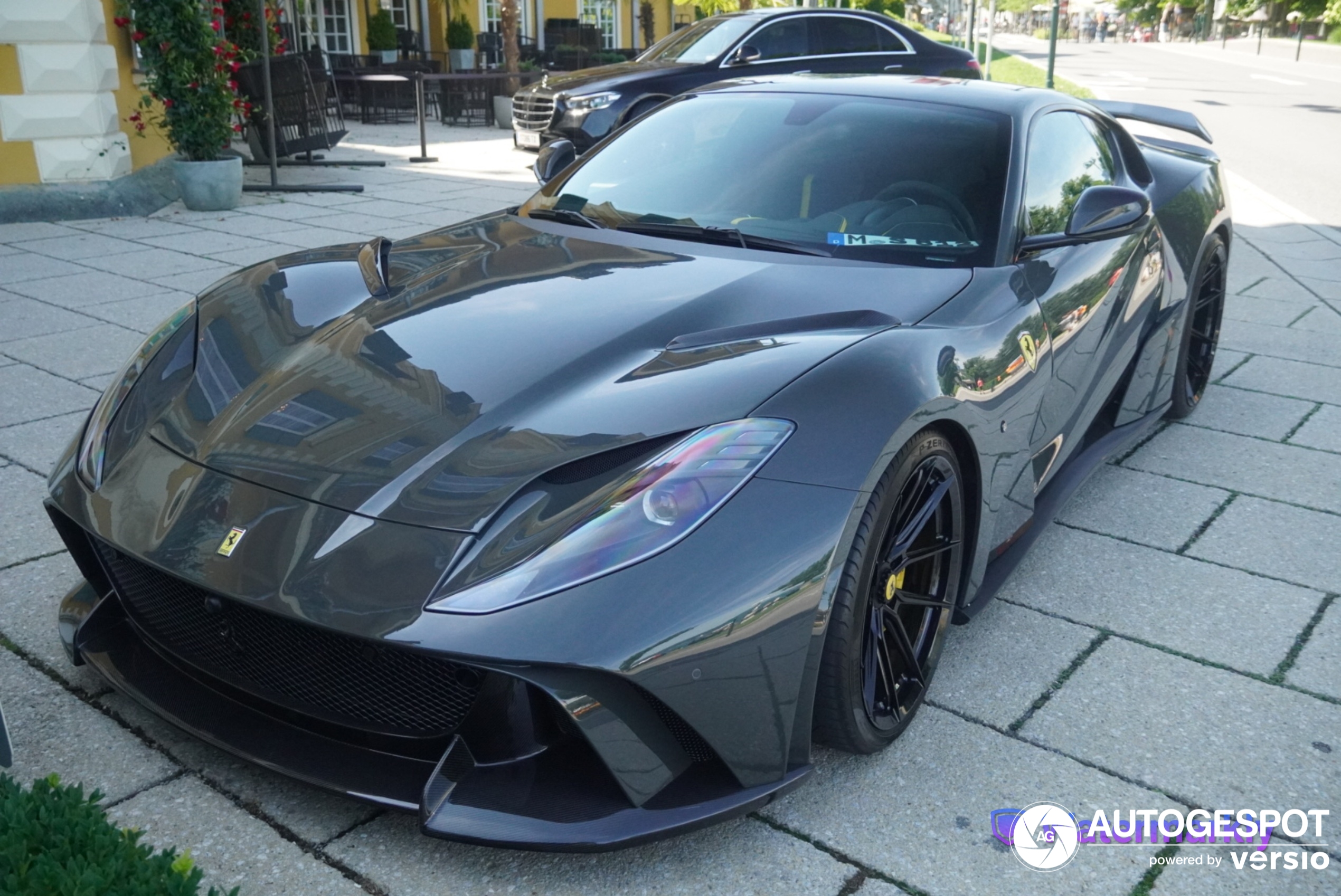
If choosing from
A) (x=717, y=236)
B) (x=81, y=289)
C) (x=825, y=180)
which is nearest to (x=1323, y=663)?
(x=825, y=180)

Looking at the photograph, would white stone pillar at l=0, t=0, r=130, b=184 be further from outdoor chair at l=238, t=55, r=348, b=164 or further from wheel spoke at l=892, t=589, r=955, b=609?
wheel spoke at l=892, t=589, r=955, b=609

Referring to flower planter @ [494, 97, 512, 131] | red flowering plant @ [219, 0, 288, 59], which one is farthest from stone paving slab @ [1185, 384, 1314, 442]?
flower planter @ [494, 97, 512, 131]

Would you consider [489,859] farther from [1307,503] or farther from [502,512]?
[1307,503]

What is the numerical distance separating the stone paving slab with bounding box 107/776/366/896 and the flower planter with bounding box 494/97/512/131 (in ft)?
49.7

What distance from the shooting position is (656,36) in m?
29.5

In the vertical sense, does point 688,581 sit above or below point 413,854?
above

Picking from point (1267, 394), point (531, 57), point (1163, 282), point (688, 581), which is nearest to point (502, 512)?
point (688, 581)

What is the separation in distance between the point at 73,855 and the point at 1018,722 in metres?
1.95

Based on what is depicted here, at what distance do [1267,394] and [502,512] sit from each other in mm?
4413

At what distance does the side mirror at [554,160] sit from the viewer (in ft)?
13.6

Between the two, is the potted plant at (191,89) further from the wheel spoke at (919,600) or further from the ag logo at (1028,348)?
the wheel spoke at (919,600)

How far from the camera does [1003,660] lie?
298 cm

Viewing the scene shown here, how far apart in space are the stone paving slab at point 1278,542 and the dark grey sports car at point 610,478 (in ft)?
2.27

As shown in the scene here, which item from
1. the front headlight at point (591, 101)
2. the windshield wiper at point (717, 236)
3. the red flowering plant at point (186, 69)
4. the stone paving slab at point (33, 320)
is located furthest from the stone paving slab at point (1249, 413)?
the red flowering plant at point (186, 69)
